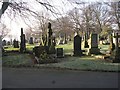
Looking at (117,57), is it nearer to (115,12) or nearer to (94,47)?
(94,47)

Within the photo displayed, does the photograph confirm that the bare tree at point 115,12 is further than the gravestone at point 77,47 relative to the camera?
Yes

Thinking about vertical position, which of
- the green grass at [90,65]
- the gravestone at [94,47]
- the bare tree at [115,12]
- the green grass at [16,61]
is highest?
the bare tree at [115,12]

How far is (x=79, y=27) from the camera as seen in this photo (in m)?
63.1

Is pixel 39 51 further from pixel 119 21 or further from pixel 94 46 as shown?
pixel 119 21

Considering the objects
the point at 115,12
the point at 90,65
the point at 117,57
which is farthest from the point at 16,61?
the point at 115,12

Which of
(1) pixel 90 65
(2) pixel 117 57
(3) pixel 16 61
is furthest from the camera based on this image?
(2) pixel 117 57

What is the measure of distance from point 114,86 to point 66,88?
160cm

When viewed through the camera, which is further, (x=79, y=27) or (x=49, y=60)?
(x=79, y=27)

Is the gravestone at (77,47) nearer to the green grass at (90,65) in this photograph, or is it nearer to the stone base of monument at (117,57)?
the stone base of monument at (117,57)

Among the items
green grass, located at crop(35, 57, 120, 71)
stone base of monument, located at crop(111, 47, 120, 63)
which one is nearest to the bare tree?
stone base of monument, located at crop(111, 47, 120, 63)

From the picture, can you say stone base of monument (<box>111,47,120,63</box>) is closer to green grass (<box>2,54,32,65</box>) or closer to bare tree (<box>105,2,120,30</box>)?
green grass (<box>2,54,32,65</box>)

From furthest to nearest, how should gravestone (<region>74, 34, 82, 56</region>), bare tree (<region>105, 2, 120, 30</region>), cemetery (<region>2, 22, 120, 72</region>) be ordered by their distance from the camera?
bare tree (<region>105, 2, 120, 30</region>), gravestone (<region>74, 34, 82, 56</region>), cemetery (<region>2, 22, 120, 72</region>)

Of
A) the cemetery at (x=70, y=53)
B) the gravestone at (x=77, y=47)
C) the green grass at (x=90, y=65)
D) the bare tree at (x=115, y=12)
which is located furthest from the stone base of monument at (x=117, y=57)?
the bare tree at (x=115, y=12)

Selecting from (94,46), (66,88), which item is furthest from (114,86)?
(94,46)
